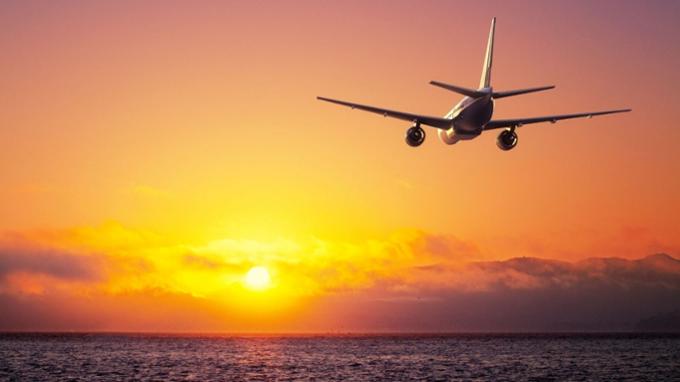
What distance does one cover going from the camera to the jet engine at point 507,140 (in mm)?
85000

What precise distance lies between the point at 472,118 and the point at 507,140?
24.8ft

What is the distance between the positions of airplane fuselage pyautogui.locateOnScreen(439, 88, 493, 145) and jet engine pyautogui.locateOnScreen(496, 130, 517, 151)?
3.14 m

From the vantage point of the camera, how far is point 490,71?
286ft

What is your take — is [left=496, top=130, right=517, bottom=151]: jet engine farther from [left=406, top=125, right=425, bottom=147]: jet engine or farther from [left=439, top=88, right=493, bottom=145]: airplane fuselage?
[left=406, top=125, right=425, bottom=147]: jet engine

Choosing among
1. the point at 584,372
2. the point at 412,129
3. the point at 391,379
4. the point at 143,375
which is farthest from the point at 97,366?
the point at 412,129

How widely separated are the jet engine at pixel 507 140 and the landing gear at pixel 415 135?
9467 millimetres

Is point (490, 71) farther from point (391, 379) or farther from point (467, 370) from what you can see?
point (467, 370)

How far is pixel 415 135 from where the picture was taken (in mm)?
82125

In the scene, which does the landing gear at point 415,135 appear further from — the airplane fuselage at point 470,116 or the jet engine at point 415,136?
the airplane fuselage at point 470,116

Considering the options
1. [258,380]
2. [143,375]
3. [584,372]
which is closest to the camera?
[258,380]

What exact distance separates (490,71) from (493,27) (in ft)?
24.8

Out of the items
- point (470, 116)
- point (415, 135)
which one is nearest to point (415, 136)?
point (415, 135)

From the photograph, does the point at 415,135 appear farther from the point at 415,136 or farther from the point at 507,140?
the point at 507,140

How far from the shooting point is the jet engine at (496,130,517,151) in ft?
279
